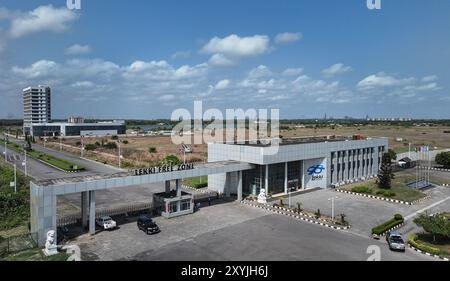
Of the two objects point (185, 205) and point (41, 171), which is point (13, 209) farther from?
point (41, 171)

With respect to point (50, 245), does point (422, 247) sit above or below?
below

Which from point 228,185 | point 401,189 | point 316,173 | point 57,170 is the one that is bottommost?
point 401,189

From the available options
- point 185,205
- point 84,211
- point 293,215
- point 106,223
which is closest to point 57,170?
point 84,211

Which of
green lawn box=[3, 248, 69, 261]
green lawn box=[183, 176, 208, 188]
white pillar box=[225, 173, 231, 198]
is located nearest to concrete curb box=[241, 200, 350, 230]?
white pillar box=[225, 173, 231, 198]

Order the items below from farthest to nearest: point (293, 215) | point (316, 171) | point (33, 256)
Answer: point (316, 171), point (293, 215), point (33, 256)

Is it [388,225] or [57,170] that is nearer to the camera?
[388,225]

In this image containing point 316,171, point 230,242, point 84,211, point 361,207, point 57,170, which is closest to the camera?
point 230,242
